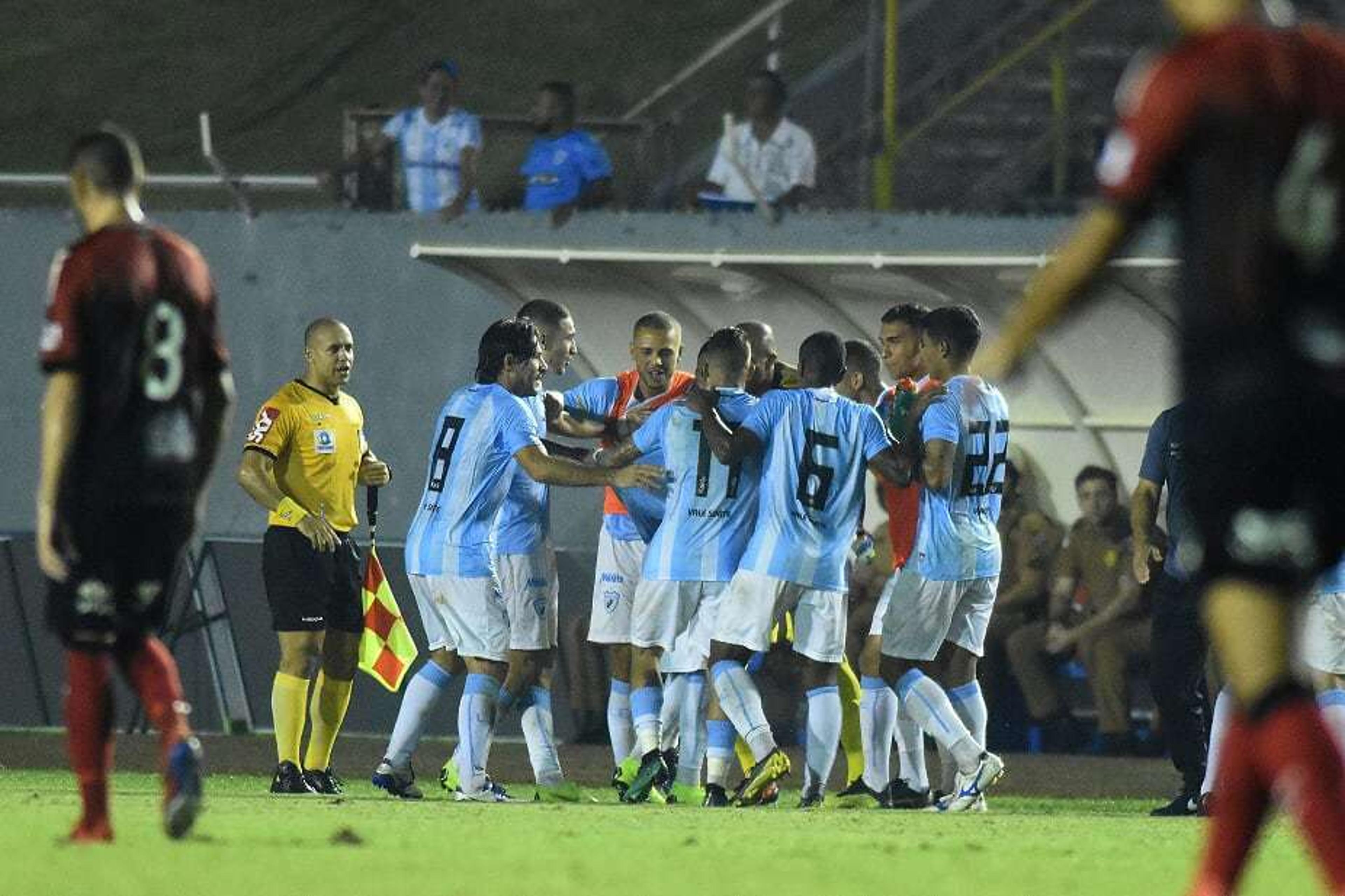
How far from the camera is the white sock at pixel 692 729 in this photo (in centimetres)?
1305

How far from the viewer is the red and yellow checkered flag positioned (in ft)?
45.2

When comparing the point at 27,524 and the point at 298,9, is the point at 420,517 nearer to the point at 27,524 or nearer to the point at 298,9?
the point at 27,524

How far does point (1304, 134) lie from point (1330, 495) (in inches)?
29.6

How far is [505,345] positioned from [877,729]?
2.46 m

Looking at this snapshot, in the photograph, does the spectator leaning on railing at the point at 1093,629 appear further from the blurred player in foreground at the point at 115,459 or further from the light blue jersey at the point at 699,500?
the blurred player in foreground at the point at 115,459

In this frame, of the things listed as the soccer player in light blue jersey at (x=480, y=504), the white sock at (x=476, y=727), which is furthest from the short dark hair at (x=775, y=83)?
the white sock at (x=476, y=727)

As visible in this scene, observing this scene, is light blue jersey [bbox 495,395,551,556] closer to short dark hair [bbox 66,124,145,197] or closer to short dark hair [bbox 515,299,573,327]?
short dark hair [bbox 515,299,573,327]

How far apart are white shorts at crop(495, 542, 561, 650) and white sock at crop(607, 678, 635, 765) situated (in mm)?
797

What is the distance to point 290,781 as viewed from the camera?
1272 cm

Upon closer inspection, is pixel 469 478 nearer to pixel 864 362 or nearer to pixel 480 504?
pixel 480 504

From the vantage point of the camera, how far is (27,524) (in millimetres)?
19516

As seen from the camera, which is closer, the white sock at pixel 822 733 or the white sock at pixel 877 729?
the white sock at pixel 822 733

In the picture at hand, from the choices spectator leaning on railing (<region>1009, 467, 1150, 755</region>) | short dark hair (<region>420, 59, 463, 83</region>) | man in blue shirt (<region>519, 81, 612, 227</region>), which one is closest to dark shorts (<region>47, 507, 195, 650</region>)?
spectator leaning on railing (<region>1009, 467, 1150, 755</region>)

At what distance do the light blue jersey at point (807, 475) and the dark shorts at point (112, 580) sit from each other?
503cm
